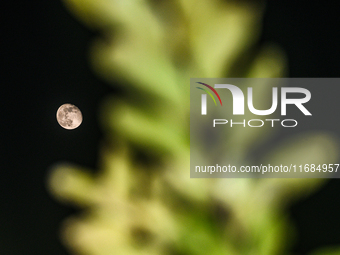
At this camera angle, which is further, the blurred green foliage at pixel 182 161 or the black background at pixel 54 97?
the black background at pixel 54 97

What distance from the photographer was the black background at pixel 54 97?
2.90 ft

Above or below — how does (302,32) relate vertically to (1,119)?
above

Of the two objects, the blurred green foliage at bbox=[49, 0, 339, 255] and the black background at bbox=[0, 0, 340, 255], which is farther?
the black background at bbox=[0, 0, 340, 255]

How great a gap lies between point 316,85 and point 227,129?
29.3 inches

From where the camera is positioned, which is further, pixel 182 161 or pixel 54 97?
pixel 54 97

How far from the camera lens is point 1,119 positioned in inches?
36.9

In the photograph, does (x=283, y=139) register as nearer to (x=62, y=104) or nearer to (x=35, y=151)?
(x=62, y=104)

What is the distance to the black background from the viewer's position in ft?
2.90

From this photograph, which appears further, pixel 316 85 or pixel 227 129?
pixel 316 85

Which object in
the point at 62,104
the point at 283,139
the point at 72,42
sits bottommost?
the point at 283,139

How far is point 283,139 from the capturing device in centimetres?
86

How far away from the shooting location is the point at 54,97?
92 centimetres

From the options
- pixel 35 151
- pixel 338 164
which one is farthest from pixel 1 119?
pixel 338 164

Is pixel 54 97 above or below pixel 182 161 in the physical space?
above
